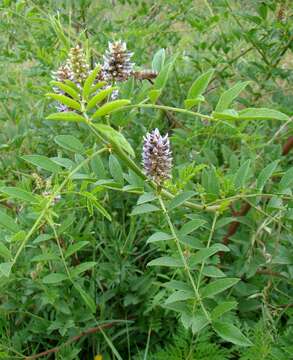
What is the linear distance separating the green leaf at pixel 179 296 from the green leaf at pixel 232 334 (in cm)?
7

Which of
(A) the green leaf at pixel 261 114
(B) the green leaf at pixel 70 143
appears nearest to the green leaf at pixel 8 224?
(B) the green leaf at pixel 70 143

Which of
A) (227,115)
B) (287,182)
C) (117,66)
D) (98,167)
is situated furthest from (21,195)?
(287,182)

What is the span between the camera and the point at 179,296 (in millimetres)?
1057

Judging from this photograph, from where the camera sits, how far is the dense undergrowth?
1.07 meters

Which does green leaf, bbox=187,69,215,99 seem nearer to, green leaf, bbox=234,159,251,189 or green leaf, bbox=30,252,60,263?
green leaf, bbox=234,159,251,189

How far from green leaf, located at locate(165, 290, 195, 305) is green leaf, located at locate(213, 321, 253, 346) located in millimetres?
75

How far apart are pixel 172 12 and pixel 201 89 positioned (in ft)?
4.56

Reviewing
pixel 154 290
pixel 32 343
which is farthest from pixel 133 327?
pixel 32 343

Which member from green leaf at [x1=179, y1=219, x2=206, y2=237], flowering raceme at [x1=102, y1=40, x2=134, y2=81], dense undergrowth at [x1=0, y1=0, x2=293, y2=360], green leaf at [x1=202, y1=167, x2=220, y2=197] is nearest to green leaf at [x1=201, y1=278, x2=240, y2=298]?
dense undergrowth at [x1=0, y1=0, x2=293, y2=360]

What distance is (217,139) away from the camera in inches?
79.9

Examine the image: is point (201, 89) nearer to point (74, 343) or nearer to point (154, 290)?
point (154, 290)

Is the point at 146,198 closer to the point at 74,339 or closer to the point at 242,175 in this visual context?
the point at 242,175

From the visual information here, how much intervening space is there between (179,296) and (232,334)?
114mm

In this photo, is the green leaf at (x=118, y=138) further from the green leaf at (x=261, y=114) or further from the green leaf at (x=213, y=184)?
the green leaf at (x=213, y=184)
